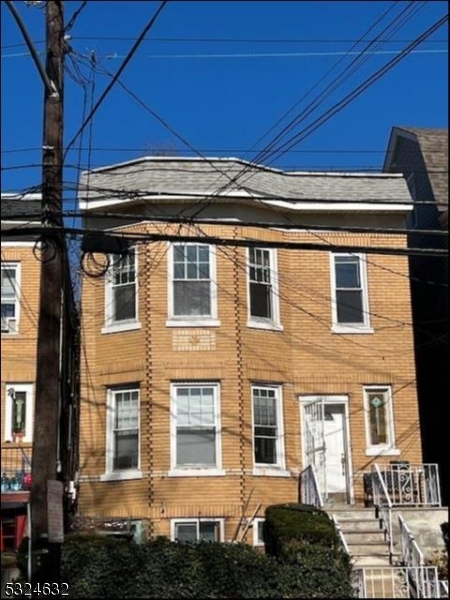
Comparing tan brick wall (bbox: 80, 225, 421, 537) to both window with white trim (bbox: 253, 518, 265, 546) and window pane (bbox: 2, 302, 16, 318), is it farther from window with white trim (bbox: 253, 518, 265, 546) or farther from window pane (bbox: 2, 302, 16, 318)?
window pane (bbox: 2, 302, 16, 318)

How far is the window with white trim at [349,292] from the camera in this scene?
68.2 ft

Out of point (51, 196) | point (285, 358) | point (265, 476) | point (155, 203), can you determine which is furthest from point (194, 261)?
point (51, 196)

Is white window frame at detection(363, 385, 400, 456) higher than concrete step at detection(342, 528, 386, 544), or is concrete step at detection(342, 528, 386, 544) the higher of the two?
white window frame at detection(363, 385, 400, 456)

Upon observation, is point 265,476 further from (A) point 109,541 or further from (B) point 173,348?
(A) point 109,541

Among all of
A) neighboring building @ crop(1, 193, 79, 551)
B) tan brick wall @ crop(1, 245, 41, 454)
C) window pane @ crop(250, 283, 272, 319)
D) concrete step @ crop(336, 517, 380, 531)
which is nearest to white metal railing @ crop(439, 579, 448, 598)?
concrete step @ crop(336, 517, 380, 531)

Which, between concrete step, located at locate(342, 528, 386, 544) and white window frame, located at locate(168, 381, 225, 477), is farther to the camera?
white window frame, located at locate(168, 381, 225, 477)

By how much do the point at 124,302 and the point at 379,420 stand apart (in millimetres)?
6131

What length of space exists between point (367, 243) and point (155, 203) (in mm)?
4999

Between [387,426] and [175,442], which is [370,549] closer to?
[387,426]

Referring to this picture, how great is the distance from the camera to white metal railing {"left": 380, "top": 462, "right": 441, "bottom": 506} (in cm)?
1852

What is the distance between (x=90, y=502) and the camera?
760 inches

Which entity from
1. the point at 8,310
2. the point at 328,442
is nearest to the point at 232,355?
the point at 328,442

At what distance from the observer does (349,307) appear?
20875mm

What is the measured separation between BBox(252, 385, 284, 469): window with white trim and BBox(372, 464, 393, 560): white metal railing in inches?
80.0
